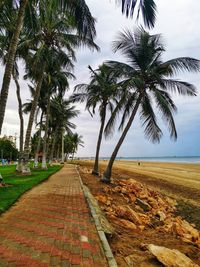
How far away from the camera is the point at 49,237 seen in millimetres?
4309

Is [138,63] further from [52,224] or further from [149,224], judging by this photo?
[52,224]

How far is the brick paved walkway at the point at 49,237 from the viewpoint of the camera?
11.3 ft

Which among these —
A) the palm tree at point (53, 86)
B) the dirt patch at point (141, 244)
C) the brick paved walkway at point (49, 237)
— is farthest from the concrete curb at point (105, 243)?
the palm tree at point (53, 86)

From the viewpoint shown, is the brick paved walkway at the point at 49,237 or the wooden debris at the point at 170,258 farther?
the wooden debris at the point at 170,258

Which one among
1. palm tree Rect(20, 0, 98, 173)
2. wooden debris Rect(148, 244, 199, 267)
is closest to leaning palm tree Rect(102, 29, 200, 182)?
palm tree Rect(20, 0, 98, 173)

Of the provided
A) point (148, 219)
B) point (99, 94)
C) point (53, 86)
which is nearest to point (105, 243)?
point (148, 219)

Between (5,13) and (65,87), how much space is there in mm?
15318

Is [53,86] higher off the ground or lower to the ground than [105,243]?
higher

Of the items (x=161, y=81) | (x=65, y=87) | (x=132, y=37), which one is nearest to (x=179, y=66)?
(x=161, y=81)

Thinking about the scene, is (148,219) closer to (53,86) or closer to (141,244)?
(141,244)

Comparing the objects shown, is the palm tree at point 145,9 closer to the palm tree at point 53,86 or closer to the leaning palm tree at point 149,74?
the leaning palm tree at point 149,74

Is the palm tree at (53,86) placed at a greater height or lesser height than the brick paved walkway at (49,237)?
greater

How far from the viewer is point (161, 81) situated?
1313cm

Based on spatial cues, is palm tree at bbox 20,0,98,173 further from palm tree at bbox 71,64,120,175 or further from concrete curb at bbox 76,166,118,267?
concrete curb at bbox 76,166,118,267
